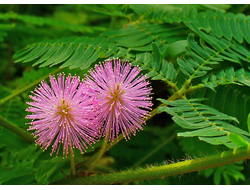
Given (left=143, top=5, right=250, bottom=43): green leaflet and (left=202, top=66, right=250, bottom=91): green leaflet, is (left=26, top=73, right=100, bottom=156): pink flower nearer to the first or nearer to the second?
(left=202, top=66, right=250, bottom=91): green leaflet

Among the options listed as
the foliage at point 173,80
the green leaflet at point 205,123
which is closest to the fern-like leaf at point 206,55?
the foliage at point 173,80

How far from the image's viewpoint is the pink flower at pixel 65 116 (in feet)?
3.32

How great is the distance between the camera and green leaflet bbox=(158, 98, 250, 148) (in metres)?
0.87

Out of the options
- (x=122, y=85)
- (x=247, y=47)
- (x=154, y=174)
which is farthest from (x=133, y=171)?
(x=247, y=47)

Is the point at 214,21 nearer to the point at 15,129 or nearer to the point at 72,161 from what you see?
the point at 72,161

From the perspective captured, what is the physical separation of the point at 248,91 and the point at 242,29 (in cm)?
40

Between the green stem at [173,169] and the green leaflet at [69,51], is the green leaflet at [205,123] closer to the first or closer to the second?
the green stem at [173,169]

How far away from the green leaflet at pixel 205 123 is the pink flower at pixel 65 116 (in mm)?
266

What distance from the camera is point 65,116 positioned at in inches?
40.2

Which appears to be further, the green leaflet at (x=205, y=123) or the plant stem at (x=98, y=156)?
the plant stem at (x=98, y=156)

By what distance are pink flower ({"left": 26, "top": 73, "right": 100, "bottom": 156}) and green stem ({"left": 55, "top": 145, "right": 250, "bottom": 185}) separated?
0.19 meters

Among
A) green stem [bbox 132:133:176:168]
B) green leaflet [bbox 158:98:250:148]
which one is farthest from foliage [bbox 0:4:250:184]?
green stem [bbox 132:133:176:168]

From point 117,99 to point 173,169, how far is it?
1.09 ft

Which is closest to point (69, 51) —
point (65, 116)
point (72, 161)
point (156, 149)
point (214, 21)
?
point (65, 116)
